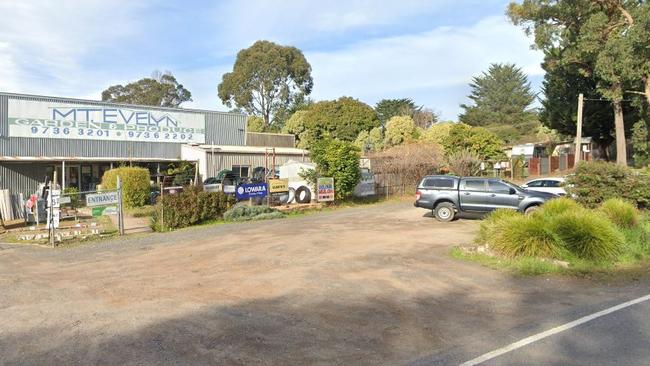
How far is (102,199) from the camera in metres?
17.0

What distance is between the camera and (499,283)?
362 inches

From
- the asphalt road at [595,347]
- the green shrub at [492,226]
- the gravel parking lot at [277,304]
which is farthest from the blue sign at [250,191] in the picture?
the asphalt road at [595,347]

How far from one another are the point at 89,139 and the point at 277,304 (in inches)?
1147

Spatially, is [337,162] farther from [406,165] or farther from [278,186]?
Answer: [406,165]

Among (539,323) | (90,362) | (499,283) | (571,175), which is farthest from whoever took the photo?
(571,175)

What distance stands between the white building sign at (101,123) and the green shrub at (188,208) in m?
16.5

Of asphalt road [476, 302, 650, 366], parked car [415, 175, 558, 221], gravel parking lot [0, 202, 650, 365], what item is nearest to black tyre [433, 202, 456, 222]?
parked car [415, 175, 558, 221]

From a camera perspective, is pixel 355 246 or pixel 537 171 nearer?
pixel 355 246

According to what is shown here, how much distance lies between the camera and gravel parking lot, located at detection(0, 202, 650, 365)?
18.8 ft

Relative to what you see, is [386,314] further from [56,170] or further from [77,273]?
[56,170]

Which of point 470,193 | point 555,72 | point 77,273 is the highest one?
point 555,72

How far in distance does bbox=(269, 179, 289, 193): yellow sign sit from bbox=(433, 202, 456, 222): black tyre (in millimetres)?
7325

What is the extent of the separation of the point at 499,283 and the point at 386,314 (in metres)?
2.94

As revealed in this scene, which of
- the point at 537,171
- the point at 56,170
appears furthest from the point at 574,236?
the point at 537,171
